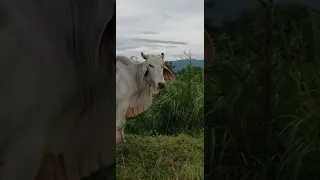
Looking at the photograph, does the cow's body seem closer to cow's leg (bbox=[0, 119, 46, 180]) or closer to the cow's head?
cow's leg (bbox=[0, 119, 46, 180])

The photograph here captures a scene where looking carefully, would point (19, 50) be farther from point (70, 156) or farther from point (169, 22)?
point (169, 22)

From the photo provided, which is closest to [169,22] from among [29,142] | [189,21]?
[189,21]

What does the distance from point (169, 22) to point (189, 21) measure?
0.34 feet

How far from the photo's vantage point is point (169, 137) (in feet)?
6.69

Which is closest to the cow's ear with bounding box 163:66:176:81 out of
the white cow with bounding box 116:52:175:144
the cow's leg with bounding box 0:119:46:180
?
the white cow with bounding box 116:52:175:144

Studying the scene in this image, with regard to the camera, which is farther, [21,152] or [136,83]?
[136,83]

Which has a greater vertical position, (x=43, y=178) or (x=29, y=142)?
(x=29, y=142)

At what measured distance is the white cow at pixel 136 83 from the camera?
200cm

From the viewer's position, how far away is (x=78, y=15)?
1748mm
